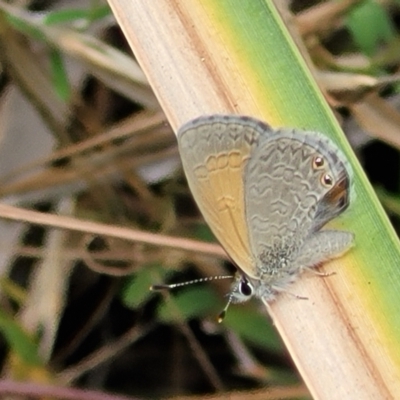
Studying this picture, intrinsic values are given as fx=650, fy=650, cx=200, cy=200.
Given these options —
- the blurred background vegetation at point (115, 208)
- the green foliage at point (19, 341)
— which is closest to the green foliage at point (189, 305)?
the blurred background vegetation at point (115, 208)

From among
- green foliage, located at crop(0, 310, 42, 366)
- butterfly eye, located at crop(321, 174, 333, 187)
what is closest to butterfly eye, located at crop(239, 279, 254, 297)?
butterfly eye, located at crop(321, 174, 333, 187)

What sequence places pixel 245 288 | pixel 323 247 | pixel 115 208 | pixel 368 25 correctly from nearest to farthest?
pixel 323 247
pixel 245 288
pixel 368 25
pixel 115 208

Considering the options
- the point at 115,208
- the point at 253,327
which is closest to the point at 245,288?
the point at 253,327

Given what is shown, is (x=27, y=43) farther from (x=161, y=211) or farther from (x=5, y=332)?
(x=5, y=332)

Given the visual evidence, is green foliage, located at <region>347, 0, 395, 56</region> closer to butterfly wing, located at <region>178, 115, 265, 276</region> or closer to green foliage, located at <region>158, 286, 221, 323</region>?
butterfly wing, located at <region>178, 115, 265, 276</region>

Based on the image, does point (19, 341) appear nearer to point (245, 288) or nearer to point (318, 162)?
point (245, 288)

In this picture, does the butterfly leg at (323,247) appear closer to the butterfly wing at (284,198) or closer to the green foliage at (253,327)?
the butterfly wing at (284,198)
